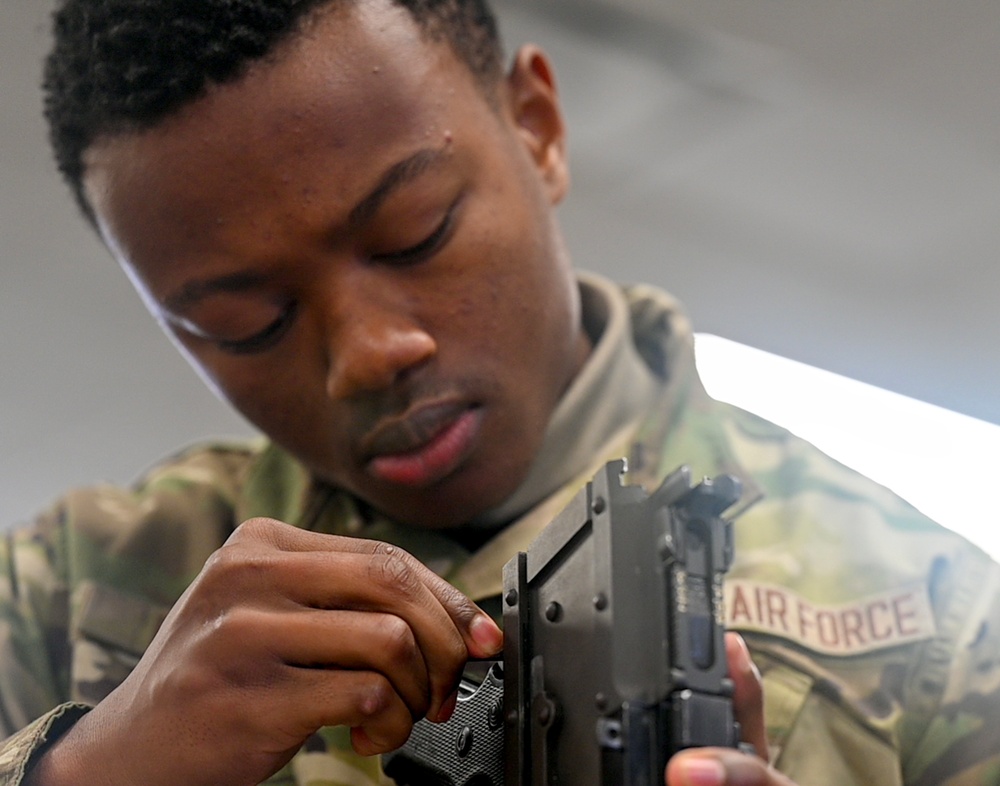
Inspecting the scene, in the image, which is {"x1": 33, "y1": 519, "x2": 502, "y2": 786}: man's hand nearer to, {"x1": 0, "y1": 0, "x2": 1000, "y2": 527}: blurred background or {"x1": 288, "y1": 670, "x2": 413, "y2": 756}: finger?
{"x1": 288, "y1": 670, "x2": 413, "y2": 756}: finger

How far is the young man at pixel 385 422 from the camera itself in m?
0.74

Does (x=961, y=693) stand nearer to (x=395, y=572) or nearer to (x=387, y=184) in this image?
(x=395, y=572)

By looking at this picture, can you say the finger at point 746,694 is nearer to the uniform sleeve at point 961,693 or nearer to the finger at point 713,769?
the finger at point 713,769

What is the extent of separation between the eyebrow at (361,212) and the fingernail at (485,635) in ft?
1.17

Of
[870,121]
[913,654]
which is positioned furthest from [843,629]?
[870,121]

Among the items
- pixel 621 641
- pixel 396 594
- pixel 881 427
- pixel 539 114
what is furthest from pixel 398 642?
pixel 881 427

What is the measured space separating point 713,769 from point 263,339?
23.3 inches

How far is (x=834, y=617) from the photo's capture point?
3.36 feet

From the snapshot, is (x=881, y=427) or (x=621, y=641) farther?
(x=881, y=427)

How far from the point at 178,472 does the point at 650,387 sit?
578mm

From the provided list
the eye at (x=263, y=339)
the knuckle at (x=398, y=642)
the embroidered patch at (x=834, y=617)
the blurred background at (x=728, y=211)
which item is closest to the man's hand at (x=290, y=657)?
the knuckle at (x=398, y=642)

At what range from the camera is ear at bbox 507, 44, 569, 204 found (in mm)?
1170

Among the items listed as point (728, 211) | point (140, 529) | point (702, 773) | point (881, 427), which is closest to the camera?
point (702, 773)

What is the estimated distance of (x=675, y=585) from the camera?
22.9 inches
